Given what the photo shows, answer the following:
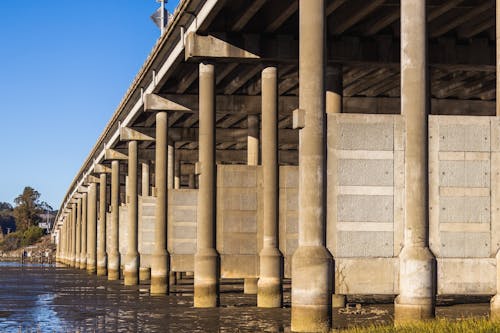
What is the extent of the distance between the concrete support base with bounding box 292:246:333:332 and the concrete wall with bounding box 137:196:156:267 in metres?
35.4

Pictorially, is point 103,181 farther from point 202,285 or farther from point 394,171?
point 394,171

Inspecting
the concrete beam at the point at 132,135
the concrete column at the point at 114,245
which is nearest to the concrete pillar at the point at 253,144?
the concrete beam at the point at 132,135

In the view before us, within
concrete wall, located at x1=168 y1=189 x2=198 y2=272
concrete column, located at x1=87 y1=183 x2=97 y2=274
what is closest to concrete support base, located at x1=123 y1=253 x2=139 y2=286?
concrete wall, located at x1=168 y1=189 x2=198 y2=272

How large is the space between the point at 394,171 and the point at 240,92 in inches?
1158

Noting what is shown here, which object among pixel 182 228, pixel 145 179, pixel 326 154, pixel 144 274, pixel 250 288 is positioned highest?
pixel 145 179

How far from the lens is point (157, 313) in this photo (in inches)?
1469

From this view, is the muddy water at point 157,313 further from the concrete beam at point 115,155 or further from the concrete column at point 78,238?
the concrete column at point 78,238

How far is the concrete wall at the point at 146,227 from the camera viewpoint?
59.7 metres

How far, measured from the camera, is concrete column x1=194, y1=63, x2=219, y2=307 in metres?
39.1

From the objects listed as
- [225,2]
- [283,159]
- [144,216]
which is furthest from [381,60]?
[283,159]

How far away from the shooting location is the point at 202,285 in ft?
128

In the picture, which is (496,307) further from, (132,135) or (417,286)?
(132,135)

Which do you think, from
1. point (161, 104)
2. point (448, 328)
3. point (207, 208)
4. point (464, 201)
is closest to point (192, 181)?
point (161, 104)

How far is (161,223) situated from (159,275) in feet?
8.74
